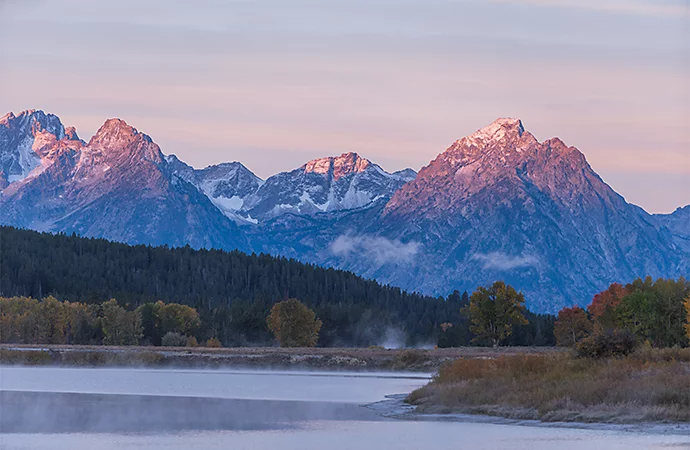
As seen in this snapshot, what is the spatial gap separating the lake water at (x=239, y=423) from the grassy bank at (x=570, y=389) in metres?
3.30

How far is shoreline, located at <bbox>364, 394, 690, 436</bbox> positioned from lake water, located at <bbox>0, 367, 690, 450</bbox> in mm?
925

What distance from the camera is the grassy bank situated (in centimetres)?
5394

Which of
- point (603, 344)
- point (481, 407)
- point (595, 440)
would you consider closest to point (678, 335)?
point (603, 344)

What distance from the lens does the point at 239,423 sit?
5847cm

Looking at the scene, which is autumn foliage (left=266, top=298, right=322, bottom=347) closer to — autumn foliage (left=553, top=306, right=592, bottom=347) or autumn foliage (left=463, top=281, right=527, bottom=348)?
autumn foliage (left=463, top=281, right=527, bottom=348)

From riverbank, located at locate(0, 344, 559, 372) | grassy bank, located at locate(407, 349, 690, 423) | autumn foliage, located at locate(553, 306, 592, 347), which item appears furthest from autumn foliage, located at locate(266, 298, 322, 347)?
grassy bank, located at locate(407, 349, 690, 423)

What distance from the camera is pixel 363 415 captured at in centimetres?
6275

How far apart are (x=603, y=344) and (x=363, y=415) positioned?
47.6 ft

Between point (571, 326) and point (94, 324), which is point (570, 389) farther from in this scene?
point (94, 324)

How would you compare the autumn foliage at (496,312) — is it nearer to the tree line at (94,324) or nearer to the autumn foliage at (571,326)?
the autumn foliage at (571,326)

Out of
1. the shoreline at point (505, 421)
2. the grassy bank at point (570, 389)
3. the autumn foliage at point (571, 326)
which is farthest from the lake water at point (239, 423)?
the autumn foliage at point (571, 326)

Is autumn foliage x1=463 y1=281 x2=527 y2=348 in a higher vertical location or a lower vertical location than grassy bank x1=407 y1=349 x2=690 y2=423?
higher

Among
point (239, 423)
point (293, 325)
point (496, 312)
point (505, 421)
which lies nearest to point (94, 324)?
point (293, 325)

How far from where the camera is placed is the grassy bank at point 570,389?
53.9 metres
